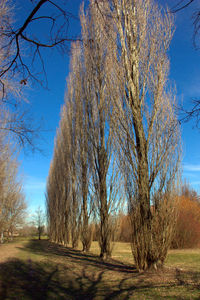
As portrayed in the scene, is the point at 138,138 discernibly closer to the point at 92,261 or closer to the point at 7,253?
the point at 92,261

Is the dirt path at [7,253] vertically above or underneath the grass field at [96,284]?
underneath

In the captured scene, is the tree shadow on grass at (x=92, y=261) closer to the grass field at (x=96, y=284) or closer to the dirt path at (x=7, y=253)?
the grass field at (x=96, y=284)

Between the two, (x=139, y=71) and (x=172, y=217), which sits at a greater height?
(x=139, y=71)

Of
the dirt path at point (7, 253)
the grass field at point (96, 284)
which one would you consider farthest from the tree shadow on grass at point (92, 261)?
the dirt path at point (7, 253)

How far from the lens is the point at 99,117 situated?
338 inches

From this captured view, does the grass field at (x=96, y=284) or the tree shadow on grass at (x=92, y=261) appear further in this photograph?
the tree shadow on grass at (x=92, y=261)

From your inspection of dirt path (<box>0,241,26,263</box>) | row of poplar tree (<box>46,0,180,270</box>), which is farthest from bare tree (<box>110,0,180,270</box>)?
dirt path (<box>0,241,26,263</box>)

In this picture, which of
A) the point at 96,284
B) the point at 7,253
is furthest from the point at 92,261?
the point at 7,253

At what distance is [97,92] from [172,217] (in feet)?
17.8

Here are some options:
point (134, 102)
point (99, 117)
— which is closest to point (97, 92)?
point (99, 117)

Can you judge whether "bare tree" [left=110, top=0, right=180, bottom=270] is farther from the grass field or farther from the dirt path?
the dirt path

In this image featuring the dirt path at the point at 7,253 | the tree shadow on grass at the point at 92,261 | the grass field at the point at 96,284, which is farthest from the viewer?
the dirt path at the point at 7,253

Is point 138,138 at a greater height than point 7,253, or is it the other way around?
point 138,138

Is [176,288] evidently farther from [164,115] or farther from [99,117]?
[99,117]
